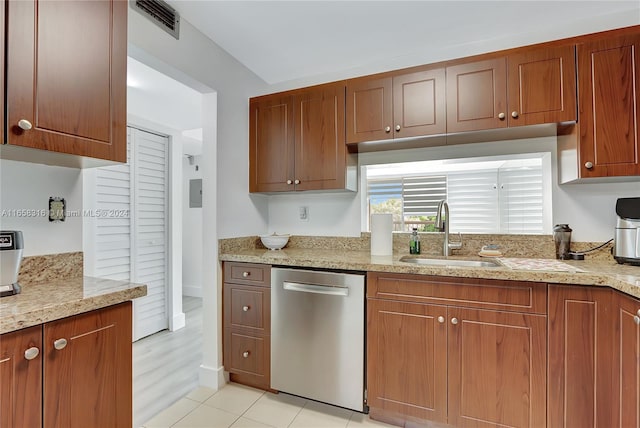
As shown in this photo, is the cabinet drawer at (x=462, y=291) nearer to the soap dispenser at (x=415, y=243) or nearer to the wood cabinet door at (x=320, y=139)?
the soap dispenser at (x=415, y=243)

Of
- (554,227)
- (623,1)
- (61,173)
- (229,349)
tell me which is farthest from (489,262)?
(61,173)

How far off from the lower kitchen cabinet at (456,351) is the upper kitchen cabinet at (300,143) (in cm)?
94

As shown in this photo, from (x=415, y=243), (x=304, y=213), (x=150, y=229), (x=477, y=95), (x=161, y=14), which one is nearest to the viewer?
(x=161, y=14)

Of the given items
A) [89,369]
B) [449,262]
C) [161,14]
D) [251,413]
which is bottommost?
[251,413]

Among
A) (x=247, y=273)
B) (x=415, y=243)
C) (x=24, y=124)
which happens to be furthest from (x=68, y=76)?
(x=415, y=243)

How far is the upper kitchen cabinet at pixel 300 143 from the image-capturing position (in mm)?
2389

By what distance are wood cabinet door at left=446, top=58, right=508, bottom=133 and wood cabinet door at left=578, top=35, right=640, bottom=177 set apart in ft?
1.28

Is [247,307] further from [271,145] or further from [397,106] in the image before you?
[397,106]

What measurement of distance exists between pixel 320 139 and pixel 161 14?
4.05 ft

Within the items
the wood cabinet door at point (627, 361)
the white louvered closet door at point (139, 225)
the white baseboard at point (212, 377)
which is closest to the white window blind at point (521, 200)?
the wood cabinet door at point (627, 361)

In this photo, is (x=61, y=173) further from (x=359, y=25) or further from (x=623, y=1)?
(x=623, y=1)

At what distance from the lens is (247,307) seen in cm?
224

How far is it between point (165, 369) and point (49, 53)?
7.53 feet

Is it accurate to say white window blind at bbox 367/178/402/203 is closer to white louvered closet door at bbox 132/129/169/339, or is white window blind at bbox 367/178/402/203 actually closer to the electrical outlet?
the electrical outlet
